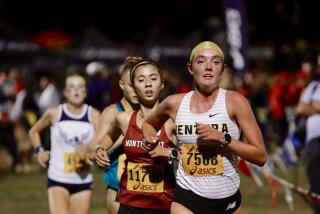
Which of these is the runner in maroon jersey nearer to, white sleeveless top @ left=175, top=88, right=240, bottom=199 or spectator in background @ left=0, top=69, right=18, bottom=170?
white sleeveless top @ left=175, top=88, right=240, bottom=199

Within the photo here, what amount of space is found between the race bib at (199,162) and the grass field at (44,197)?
6967mm

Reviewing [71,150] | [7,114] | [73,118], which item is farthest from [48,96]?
[71,150]

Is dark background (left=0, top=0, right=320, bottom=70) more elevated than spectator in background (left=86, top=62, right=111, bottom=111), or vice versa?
dark background (left=0, top=0, right=320, bottom=70)

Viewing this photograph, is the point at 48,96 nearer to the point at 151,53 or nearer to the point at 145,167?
the point at 151,53

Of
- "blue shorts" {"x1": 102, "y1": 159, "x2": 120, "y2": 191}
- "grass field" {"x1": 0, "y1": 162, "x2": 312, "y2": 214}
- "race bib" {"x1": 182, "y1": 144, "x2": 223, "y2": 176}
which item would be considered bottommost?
"grass field" {"x1": 0, "y1": 162, "x2": 312, "y2": 214}

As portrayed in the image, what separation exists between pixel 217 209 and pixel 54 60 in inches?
713

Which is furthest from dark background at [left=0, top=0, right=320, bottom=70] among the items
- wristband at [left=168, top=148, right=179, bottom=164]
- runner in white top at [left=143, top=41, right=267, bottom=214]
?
runner in white top at [left=143, top=41, right=267, bottom=214]

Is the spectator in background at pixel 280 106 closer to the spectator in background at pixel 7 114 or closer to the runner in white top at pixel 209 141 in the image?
the spectator in background at pixel 7 114

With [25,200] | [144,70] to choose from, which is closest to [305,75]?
[25,200]

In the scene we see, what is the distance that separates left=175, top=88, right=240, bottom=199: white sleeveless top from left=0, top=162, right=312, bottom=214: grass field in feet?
22.6

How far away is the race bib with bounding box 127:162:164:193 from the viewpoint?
308 inches

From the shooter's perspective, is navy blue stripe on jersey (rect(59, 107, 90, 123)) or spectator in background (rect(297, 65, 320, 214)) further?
spectator in background (rect(297, 65, 320, 214))

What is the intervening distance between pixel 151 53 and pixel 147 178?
1766cm

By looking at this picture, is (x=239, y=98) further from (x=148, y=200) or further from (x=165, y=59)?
(x=165, y=59)
